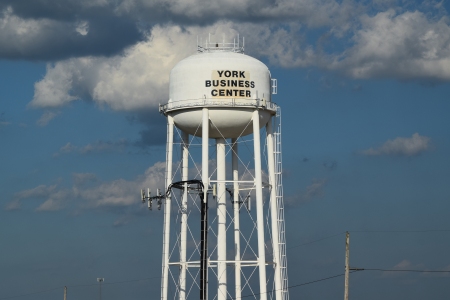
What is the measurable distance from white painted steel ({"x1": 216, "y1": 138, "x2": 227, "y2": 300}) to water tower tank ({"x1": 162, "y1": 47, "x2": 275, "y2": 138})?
1128mm

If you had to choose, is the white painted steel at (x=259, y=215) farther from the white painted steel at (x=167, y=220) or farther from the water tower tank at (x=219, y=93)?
the white painted steel at (x=167, y=220)

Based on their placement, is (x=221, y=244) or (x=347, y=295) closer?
(x=347, y=295)

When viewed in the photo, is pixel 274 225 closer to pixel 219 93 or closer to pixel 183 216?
pixel 183 216

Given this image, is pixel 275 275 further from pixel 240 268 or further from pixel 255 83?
pixel 255 83

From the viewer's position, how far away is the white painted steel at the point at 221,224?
68.2 m

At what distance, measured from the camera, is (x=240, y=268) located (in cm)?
6881

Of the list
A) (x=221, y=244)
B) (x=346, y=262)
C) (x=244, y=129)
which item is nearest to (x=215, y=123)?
(x=244, y=129)

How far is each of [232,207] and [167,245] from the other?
14.0 feet

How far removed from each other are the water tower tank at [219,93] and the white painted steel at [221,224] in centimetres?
113

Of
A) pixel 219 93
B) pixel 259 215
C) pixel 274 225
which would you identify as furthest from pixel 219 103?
pixel 274 225

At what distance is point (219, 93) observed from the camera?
222 ft

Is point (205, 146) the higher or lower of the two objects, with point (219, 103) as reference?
lower

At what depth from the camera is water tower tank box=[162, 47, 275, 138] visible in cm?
6762

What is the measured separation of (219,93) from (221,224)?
694cm
